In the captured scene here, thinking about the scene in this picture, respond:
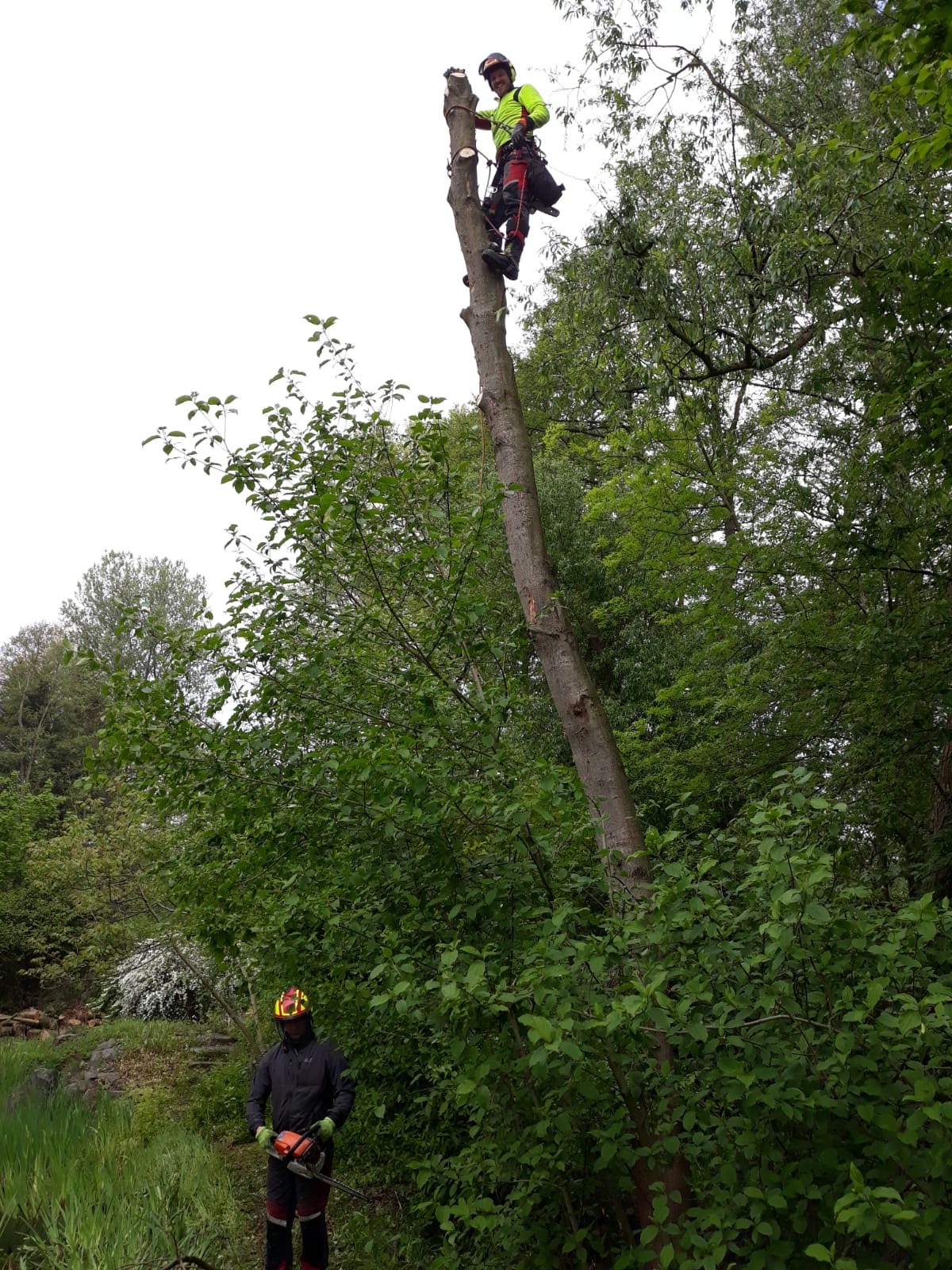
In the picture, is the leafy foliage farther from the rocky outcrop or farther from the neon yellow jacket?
the rocky outcrop

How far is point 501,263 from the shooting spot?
4.70 metres

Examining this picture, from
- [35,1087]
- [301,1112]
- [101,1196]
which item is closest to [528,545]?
[301,1112]

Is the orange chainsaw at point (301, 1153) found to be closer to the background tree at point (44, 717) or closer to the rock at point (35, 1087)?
the rock at point (35, 1087)

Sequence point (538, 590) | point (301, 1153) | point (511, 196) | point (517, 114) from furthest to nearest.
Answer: point (517, 114) < point (511, 196) < point (301, 1153) < point (538, 590)

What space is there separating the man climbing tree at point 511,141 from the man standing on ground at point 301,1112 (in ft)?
13.9

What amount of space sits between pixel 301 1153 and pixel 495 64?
236 inches

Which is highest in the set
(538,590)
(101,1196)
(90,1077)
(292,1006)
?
(538,590)

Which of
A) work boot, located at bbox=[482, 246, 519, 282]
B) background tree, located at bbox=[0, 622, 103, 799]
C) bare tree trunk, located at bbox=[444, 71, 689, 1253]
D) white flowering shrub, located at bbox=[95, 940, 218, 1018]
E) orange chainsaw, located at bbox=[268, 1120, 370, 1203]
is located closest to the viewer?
bare tree trunk, located at bbox=[444, 71, 689, 1253]

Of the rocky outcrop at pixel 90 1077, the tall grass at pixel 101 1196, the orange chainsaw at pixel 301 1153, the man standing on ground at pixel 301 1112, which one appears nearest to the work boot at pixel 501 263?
the man standing on ground at pixel 301 1112

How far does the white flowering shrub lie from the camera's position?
55.5ft

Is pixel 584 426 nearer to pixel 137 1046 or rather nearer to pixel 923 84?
pixel 137 1046

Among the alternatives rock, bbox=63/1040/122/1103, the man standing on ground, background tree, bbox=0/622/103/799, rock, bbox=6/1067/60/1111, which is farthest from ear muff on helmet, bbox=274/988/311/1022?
background tree, bbox=0/622/103/799

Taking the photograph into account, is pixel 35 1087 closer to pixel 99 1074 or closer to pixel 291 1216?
pixel 291 1216

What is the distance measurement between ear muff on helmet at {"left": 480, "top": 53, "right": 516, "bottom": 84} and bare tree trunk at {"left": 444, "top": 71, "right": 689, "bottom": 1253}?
0.81m
